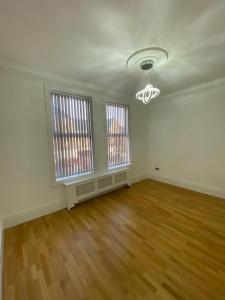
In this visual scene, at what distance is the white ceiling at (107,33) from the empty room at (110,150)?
0.04 ft

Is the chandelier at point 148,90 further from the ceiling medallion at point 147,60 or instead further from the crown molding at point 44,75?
the crown molding at point 44,75

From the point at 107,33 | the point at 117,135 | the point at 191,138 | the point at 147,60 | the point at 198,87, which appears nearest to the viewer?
the point at 107,33

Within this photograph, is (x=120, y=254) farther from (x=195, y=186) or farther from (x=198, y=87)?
(x=198, y=87)

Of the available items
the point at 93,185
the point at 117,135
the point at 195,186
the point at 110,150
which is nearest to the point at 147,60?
the point at 117,135

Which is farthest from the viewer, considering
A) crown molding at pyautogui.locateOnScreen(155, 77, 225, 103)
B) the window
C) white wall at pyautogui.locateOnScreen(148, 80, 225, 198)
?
the window

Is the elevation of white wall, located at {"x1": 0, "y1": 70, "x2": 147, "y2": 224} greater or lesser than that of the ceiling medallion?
lesser

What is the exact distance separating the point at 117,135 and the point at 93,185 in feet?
4.95

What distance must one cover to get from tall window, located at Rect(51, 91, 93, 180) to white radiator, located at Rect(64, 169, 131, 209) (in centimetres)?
30

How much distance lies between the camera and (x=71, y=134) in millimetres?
3016

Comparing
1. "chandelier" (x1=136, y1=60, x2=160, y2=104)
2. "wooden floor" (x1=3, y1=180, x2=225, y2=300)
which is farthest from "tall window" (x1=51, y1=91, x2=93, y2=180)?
"chandelier" (x1=136, y1=60, x2=160, y2=104)

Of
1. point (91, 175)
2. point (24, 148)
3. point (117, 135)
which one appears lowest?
point (91, 175)

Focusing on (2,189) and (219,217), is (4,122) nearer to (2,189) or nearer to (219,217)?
(2,189)

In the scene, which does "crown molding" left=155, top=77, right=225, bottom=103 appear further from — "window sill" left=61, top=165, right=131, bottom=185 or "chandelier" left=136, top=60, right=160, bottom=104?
"window sill" left=61, top=165, right=131, bottom=185

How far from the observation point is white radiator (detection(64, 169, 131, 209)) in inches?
111
